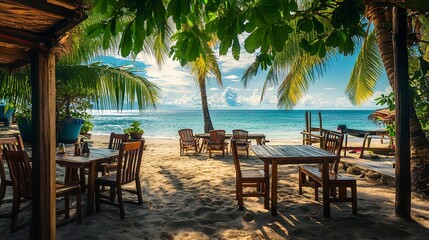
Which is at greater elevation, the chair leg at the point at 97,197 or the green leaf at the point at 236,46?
the green leaf at the point at 236,46

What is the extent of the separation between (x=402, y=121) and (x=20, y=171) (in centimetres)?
410

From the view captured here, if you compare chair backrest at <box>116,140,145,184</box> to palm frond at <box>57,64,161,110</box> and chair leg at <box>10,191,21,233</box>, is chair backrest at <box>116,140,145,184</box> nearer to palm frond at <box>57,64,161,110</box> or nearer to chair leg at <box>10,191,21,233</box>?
chair leg at <box>10,191,21,233</box>

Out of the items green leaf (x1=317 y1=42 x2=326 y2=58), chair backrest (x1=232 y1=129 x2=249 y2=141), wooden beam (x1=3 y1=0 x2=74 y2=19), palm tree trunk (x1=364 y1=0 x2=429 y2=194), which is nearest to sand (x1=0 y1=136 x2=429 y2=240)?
palm tree trunk (x1=364 y1=0 x2=429 y2=194)

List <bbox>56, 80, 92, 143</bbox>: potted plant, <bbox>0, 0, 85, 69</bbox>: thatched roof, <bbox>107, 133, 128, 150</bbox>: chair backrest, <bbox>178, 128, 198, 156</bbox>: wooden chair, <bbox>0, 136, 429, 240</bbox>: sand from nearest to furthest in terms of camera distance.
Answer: <bbox>0, 0, 85, 69</bbox>: thatched roof → <bbox>0, 136, 429, 240</bbox>: sand → <bbox>107, 133, 128, 150</bbox>: chair backrest → <bbox>56, 80, 92, 143</bbox>: potted plant → <bbox>178, 128, 198, 156</bbox>: wooden chair

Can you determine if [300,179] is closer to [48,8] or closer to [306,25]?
[306,25]

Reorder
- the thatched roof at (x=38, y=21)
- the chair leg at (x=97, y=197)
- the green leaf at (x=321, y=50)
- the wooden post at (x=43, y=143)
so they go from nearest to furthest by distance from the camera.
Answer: the green leaf at (x=321, y=50)
the thatched roof at (x=38, y=21)
the wooden post at (x=43, y=143)
the chair leg at (x=97, y=197)

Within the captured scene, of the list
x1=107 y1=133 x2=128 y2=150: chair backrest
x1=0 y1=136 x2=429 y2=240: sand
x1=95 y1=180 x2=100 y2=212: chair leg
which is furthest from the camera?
x1=107 y1=133 x2=128 y2=150: chair backrest

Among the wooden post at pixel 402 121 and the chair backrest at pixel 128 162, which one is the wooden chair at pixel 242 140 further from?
the wooden post at pixel 402 121

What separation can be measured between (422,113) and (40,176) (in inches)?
213

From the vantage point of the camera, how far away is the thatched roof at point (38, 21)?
1852mm

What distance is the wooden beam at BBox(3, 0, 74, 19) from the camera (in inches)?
69.9

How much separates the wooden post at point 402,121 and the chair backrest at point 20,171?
3.93 metres

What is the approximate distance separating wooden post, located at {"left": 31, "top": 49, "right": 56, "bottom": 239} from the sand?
476 millimetres

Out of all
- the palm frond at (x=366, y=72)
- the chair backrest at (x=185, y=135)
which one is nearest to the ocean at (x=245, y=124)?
the chair backrest at (x=185, y=135)
